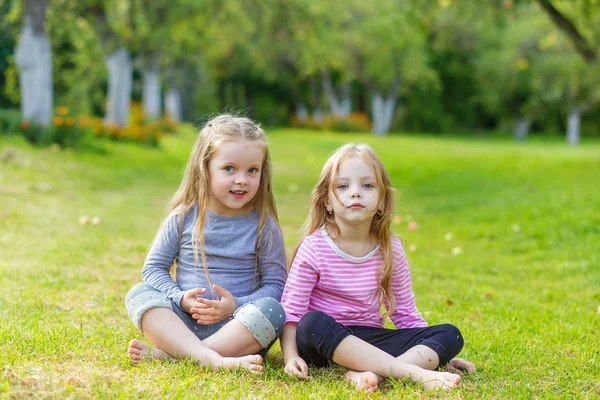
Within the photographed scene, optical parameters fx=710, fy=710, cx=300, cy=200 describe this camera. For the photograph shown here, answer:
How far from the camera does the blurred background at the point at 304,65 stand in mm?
13281

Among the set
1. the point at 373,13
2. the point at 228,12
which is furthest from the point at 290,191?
the point at 373,13

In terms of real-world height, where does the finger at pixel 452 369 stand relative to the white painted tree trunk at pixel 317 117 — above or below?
below

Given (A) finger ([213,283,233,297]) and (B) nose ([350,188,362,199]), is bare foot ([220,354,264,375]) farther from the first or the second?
(B) nose ([350,188,362,199])

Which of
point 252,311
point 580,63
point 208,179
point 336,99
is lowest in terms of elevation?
point 252,311

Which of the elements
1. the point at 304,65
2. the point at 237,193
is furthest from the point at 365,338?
the point at 304,65

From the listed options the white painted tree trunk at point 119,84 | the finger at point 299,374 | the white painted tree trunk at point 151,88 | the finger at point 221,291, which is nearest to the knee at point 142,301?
the finger at point 221,291

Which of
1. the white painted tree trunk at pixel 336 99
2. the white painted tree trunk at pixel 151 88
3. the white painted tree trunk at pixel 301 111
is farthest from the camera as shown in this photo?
the white painted tree trunk at pixel 301 111

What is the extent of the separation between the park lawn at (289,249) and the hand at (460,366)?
5 centimetres

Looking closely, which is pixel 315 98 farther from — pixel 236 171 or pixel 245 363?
pixel 245 363

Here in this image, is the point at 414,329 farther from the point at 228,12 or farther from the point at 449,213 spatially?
the point at 228,12

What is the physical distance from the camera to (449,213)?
31.8 feet

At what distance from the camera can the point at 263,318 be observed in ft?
11.0

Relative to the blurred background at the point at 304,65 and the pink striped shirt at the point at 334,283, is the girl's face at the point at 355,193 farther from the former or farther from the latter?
the blurred background at the point at 304,65

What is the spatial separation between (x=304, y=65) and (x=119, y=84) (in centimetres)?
1959
